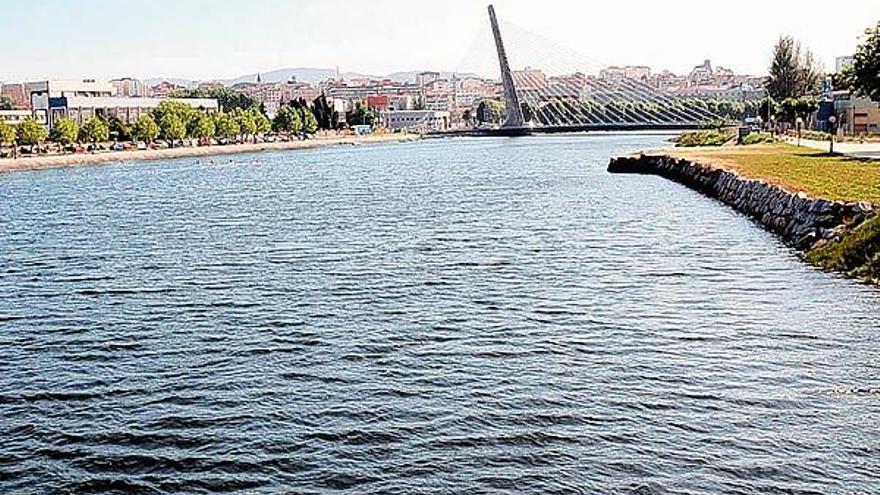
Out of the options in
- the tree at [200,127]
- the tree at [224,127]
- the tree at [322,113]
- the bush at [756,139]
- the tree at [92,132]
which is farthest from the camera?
the tree at [322,113]

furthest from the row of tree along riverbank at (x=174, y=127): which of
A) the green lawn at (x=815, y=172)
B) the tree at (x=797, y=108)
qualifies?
the green lawn at (x=815, y=172)

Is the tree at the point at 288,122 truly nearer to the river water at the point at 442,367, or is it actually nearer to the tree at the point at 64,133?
the tree at the point at 64,133

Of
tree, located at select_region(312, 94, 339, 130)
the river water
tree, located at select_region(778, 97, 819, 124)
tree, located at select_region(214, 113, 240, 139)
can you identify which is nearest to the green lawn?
the river water

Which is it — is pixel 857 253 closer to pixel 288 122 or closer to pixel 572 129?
pixel 572 129

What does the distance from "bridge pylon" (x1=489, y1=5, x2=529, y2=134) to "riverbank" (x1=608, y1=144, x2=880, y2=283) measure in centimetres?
9690

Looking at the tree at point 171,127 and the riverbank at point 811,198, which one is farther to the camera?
the tree at point 171,127

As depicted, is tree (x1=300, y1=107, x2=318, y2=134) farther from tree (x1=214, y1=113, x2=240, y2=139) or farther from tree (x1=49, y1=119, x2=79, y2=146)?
tree (x1=49, y1=119, x2=79, y2=146)

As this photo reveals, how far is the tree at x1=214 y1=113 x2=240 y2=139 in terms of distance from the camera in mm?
130875

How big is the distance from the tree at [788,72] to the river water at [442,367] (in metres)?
82.5

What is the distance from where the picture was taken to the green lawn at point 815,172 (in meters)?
24.9

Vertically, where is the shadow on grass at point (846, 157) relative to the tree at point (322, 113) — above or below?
below

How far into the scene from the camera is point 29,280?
21.0 metres

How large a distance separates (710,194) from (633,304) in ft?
72.4

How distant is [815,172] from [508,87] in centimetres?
11178
